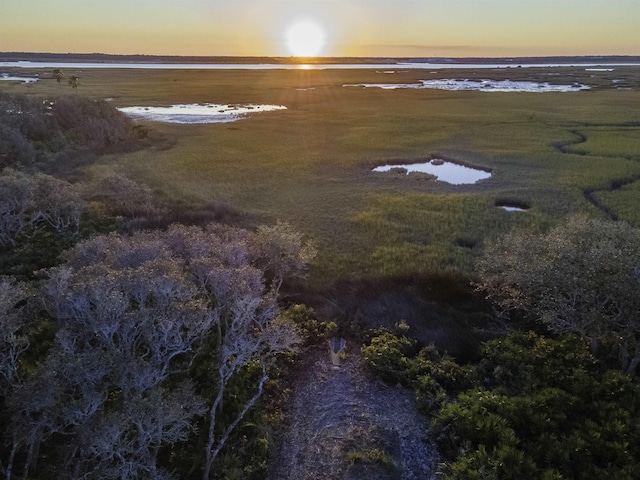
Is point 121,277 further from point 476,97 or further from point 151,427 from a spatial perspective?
point 476,97

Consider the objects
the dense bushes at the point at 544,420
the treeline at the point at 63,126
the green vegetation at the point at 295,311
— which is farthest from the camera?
the treeline at the point at 63,126

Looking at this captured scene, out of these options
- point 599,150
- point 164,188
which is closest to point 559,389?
point 164,188

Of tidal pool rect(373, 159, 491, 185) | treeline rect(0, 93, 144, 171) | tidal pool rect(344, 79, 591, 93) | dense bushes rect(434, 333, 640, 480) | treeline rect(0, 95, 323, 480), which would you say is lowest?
dense bushes rect(434, 333, 640, 480)

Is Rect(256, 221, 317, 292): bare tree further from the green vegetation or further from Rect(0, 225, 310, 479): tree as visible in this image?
Rect(0, 225, 310, 479): tree

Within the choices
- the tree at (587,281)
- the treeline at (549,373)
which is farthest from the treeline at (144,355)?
the tree at (587,281)

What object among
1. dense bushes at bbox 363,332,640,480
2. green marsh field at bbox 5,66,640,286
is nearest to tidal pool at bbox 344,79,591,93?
green marsh field at bbox 5,66,640,286

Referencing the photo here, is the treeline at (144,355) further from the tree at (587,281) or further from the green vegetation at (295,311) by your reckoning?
the tree at (587,281)
